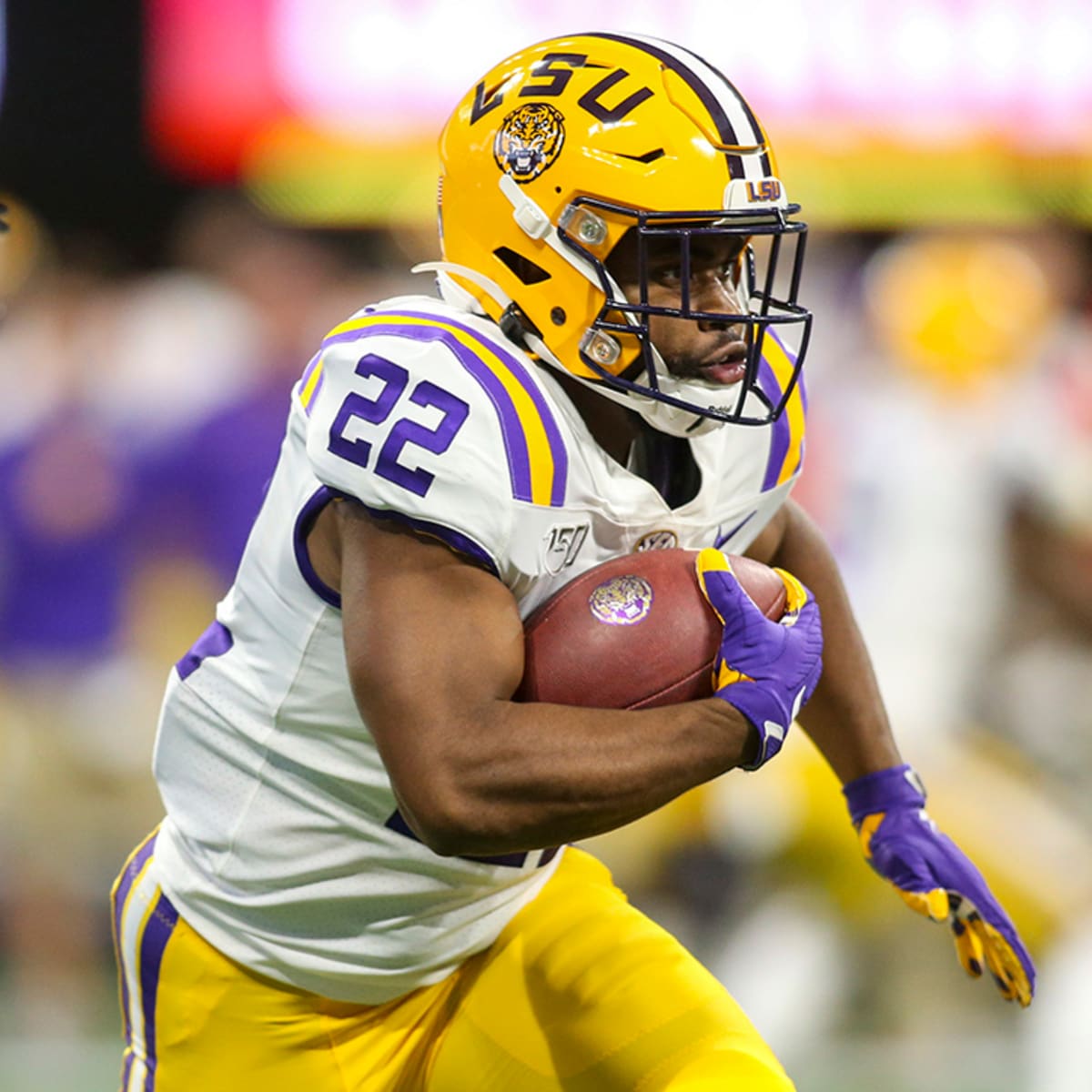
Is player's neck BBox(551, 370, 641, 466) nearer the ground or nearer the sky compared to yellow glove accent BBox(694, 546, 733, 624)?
nearer the sky

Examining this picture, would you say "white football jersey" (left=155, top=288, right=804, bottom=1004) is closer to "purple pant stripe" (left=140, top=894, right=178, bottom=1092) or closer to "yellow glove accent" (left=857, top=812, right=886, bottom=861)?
"purple pant stripe" (left=140, top=894, right=178, bottom=1092)

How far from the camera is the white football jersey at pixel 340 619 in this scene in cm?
206

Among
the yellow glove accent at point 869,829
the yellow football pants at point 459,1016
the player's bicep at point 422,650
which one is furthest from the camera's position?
the yellow glove accent at point 869,829

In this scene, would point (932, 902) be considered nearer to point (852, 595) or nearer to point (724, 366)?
point (724, 366)

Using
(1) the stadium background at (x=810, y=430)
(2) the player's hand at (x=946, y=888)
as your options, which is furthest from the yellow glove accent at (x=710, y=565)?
(1) the stadium background at (x=810, y=430)

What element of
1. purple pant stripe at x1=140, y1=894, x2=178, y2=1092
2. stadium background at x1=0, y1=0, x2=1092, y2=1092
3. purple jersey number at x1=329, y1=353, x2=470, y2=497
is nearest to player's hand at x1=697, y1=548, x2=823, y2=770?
purple jersey number at x1=329, y1=353, x2=470, y2=497

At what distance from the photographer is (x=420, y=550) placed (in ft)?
6.65

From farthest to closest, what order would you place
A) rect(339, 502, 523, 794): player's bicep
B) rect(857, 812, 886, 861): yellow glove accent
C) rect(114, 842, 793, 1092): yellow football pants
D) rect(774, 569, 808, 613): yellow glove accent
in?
1. rect(857, 812, 886, 861): yellow glove accent
2. rect(114, 842, 793, 1092): yellow football pants
3. rect(774, 569, 808, 613): yellow glove accent
4. rect(339, 502, 523, 794): player's bicep

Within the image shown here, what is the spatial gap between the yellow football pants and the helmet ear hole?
86 centimetres

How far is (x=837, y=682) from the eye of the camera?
2.73 meters

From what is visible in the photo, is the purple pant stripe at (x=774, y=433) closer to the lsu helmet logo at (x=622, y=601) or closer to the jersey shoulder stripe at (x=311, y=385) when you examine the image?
the lsu helmet logo at (x=622, y=601)

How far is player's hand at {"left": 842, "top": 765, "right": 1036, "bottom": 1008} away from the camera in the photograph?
2576mm

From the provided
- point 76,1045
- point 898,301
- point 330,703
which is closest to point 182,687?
point 330,703

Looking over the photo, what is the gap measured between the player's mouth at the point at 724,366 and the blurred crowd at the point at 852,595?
2.43 metres
